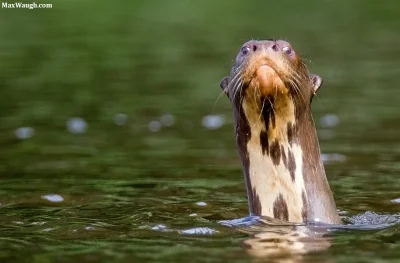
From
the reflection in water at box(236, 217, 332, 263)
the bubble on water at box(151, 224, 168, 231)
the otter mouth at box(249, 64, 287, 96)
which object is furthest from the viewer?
the bubble on water at box(151, 224, 168, 231)

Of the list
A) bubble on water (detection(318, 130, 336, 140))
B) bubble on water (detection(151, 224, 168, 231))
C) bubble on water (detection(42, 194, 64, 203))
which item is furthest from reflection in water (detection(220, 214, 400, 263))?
bubble on water (detection(318, 130, 336, 140))

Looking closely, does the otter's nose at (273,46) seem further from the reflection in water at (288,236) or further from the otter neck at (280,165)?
the reflection in water at (288,236)

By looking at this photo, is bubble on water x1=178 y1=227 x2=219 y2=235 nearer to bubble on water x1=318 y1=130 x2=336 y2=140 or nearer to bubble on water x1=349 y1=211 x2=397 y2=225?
bubble on water x1=349 y1=211 x2=397 y2=225

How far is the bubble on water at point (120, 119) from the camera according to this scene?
13125 mm

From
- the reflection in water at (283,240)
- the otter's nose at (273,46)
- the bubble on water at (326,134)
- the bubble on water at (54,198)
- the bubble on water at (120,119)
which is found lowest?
the reflection in water at (283,240)

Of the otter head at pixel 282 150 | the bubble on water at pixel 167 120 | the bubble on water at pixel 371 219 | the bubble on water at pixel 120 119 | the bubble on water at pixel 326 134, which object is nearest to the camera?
the otter head at pixel 282 150

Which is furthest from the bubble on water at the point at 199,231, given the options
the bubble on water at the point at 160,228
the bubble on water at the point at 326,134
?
the bubble on water at the point at 326,134

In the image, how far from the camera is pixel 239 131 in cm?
750

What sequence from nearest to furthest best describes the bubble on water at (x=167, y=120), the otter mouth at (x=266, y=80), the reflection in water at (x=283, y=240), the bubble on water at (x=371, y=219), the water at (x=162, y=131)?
the reflection in water at (x=283, y=240), the otter mouth at (x=266, y=80), the water at (x=162, y=131), the bubble on water at (x=371, y=219), the bubble on water at (x=167, y=120)

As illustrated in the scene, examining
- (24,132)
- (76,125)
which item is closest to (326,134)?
(76,125)

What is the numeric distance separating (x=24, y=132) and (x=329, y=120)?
319 centimetres

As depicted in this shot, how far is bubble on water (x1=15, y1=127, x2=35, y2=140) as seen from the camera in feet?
40.4

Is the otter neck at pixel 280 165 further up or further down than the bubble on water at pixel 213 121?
further down

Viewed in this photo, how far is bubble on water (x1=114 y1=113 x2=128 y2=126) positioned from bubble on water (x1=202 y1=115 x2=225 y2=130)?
88 cm
